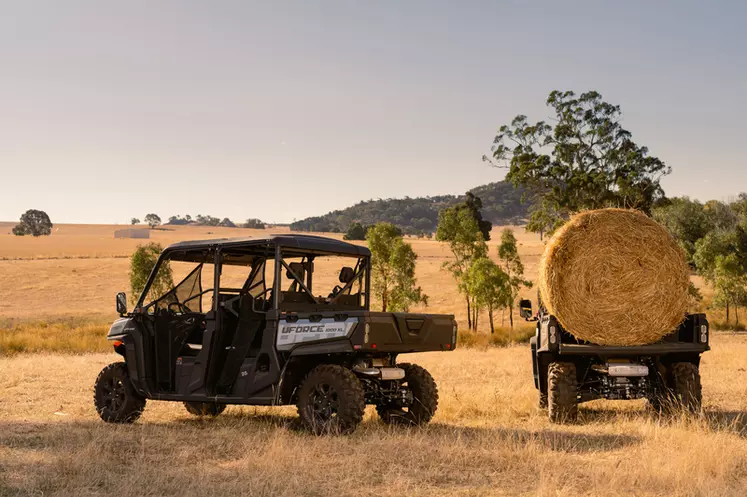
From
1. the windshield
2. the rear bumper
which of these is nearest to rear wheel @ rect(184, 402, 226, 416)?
the windshield

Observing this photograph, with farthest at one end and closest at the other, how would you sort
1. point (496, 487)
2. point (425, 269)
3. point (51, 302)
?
point (425, 269), point (51, 302), point (496, 487)

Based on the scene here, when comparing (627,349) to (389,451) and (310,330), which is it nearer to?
(389,451)

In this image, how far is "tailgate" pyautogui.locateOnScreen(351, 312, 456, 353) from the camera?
9508mm

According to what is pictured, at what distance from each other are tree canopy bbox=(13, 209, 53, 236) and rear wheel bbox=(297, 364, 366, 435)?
142 meters

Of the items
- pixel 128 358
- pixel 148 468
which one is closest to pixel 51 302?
pixel 128 358

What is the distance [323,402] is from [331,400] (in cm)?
11

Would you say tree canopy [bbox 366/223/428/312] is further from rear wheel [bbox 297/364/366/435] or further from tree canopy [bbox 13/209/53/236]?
tree canopy [bbox 13/209/53/236]

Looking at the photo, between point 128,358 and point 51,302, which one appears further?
point 51,302

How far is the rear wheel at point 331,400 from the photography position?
9.38 metres

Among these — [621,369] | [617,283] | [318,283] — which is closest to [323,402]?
[318,283]

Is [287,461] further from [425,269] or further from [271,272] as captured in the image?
[425,269]

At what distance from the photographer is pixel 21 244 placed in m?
106

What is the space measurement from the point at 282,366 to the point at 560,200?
4002 centimetres

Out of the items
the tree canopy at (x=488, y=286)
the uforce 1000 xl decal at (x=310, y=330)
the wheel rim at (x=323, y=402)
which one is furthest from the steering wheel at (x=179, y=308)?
the tree canopy at (x=488, y=286)
